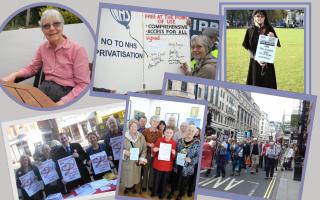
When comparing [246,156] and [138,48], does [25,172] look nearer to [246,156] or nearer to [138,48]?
[138,48]

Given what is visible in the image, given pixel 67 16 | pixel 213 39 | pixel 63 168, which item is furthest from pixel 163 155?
pixel 67 16

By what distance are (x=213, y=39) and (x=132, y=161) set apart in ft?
2.84

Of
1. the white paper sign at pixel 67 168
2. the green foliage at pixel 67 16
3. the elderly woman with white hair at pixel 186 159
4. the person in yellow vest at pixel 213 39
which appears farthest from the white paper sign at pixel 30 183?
the person in yellow vest at pixel 213 39

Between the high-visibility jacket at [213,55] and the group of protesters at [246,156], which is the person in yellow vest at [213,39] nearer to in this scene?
the high-visibility jacket at [213,55]

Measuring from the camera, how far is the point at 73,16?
289 centimetres

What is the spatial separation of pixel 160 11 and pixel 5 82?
1007 millimetres

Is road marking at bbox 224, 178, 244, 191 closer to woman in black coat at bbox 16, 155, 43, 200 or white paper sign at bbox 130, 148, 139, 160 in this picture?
white paper sign at bbox 130, 148, 139, 160

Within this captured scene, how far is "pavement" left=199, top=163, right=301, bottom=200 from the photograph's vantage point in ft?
9.30

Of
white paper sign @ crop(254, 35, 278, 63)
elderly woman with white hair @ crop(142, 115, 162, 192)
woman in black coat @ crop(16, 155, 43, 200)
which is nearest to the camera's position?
elderly woman with white hair @ crop(142, 115, 162, 192)

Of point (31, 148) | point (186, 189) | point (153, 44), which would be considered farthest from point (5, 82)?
point (186, 189)

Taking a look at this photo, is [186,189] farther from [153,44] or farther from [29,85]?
[29,85]

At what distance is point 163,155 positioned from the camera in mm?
2770

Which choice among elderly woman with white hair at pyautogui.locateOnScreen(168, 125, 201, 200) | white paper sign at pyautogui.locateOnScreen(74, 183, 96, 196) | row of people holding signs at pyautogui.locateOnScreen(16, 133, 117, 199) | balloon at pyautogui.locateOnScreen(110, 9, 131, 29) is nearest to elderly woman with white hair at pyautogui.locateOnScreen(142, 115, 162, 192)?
elderly woman with white hair at pyautogui.locateOnScreen(168, 125, 201, 200)

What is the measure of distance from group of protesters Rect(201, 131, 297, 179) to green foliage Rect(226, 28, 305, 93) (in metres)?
0.37
